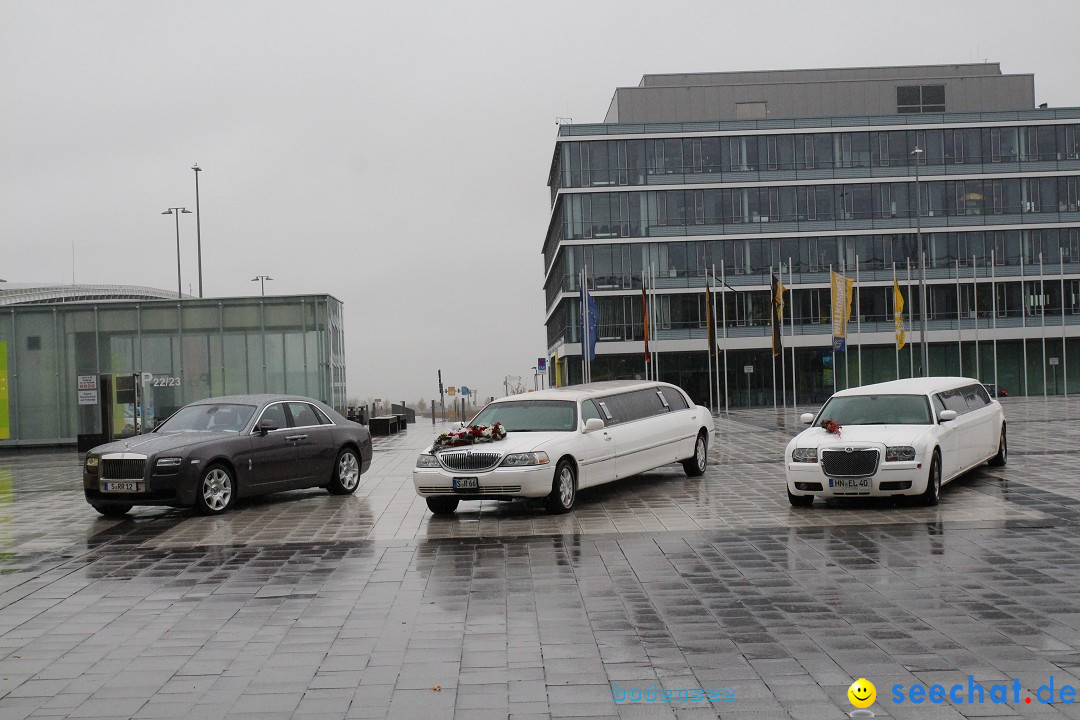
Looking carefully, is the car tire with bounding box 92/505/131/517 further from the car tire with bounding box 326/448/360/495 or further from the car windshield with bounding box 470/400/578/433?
the car windshield with bounding box 470/400/578/433

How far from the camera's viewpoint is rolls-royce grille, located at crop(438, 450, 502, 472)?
44.6ft

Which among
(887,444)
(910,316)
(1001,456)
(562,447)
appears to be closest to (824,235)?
(910,316)

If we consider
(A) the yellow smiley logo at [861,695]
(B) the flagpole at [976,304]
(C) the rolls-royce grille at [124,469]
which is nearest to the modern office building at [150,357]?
(C) the rolls-royce grille at [124,469]

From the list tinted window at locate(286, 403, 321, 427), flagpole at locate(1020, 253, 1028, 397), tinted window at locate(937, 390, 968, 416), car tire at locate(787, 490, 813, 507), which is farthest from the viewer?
flagpole at locate(1020, 253, 1028, 397)

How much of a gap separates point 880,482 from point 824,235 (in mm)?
55428

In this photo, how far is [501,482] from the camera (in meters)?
13.4

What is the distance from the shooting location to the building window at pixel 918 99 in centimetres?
7050

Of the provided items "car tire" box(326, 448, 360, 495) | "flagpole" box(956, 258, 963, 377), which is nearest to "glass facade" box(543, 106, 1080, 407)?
"flagpole" box(956, 258, 963, 377)

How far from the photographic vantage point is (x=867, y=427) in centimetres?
1428

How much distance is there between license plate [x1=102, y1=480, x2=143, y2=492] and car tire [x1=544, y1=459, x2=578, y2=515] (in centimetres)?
521

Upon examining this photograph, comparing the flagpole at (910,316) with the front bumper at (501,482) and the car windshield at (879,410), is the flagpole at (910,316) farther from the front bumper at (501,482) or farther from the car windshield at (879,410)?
the front bumper at (501,482)

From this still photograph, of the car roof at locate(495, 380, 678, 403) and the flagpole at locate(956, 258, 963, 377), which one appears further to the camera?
the flagpole at locate(956, 258, 963, 377)

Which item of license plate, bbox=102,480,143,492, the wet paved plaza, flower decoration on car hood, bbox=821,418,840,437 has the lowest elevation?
the wet paved plaza

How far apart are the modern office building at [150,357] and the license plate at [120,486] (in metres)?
17.9
